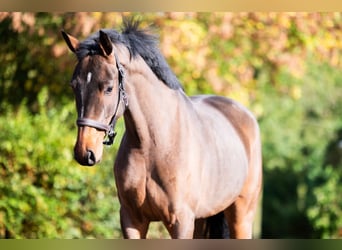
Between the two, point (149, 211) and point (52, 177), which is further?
point (52, 177)

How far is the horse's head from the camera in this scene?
3.60 m

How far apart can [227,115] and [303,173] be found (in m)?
9.59

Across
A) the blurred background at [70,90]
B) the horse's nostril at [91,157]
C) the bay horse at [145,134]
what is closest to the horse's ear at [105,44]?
the bay horse at [145,134]

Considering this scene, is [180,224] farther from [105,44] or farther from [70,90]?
[70,90]

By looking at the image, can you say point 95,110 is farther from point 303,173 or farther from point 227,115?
point 303,173

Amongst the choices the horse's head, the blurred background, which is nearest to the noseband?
the horse's head

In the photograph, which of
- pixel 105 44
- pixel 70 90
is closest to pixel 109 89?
pixel 105 44

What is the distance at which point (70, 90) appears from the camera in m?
8.90

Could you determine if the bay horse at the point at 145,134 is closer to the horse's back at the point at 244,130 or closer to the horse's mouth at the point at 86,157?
the horse's mouth at the point at 86,157

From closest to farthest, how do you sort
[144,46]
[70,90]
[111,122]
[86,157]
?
[86,157], [111,122], [144,46], [70,90]

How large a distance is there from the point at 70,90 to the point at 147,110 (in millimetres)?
5019

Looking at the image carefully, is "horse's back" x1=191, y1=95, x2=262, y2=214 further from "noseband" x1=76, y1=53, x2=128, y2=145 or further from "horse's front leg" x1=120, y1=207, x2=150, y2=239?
"noseband" x1=76, y1=53, x2=128, y2=145
